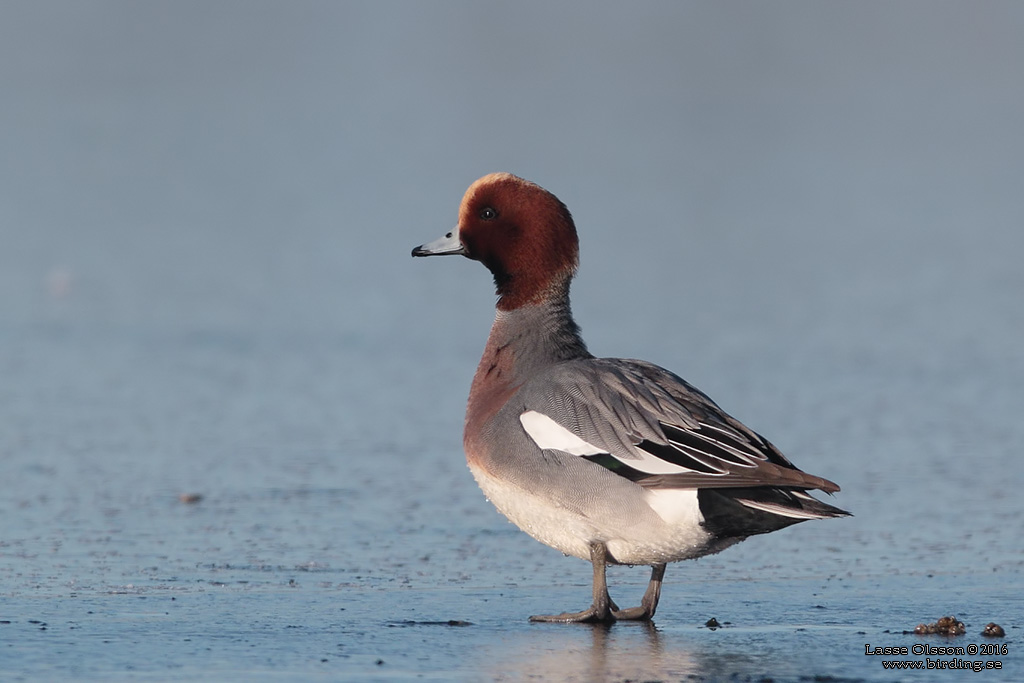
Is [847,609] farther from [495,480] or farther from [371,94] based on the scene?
[371,94]

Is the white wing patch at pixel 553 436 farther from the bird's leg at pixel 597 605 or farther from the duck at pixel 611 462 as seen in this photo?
the bird's leg at pixel 597 605

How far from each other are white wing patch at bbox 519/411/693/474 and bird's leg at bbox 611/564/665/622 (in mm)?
439

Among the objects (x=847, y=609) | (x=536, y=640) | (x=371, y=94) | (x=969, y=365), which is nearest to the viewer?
(x=536, y=640)

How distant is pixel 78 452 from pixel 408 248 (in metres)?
5.07

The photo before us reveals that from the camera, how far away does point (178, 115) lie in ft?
58.7

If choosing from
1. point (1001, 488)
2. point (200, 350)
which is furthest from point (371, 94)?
point (1001, 488)

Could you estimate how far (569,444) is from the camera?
5.04 m

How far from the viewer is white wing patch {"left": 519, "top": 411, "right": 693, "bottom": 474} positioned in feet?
15.9

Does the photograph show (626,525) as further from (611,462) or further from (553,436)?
(553,436)

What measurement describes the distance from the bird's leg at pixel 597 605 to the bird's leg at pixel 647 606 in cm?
6

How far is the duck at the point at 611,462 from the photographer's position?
15.7ft

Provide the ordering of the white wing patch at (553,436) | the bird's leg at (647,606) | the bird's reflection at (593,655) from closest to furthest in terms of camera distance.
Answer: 1. the bird's reflection at (593,655)
2. the white wing patch at (553,436)
3. the bird's leg at (647,606)

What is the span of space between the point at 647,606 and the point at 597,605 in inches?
6.8

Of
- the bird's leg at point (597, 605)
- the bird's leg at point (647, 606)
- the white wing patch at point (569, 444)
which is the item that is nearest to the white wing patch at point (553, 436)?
the white wing patch at point (569, 444)
